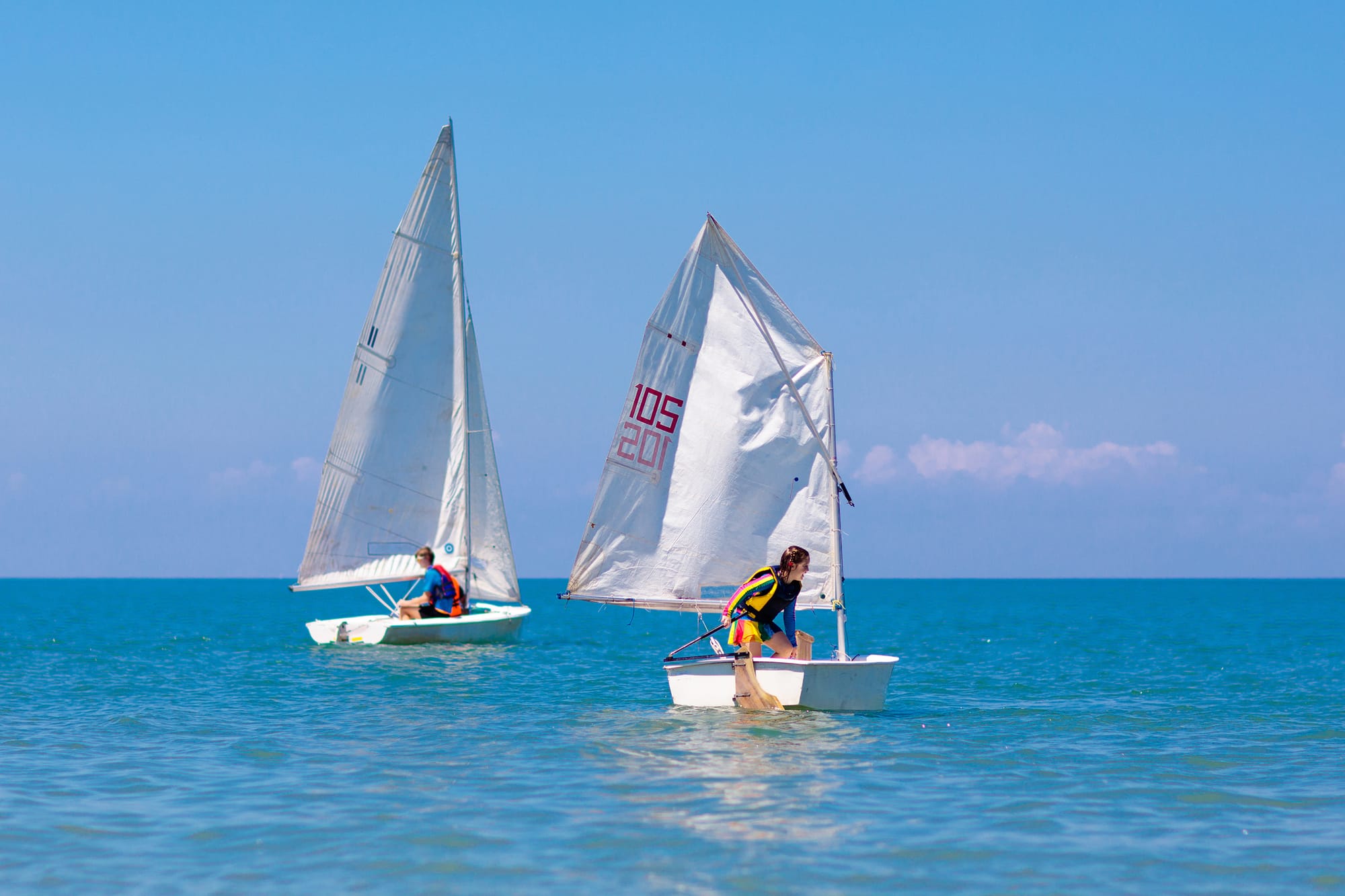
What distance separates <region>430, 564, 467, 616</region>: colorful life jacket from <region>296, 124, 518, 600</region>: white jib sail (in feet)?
6.83

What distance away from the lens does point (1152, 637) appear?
5459cm

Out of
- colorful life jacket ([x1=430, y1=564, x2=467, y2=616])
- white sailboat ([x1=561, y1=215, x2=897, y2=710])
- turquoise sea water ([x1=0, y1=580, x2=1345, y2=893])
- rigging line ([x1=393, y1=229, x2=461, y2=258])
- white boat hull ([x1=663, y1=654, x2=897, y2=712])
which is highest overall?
rigging line ([x1=393, y1=229, x2=461, y2=258])

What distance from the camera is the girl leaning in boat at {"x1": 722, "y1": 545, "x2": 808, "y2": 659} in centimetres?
1912

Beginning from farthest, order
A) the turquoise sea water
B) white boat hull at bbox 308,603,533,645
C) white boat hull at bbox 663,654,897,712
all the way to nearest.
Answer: white boat hull at bbox 308,603,533,645, white boat hull at bbox 663,654,897,712, the turquoise sea water

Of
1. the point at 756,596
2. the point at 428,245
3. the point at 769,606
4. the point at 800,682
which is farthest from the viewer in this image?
the point at 428,245

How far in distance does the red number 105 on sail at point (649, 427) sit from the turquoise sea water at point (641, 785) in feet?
13.5

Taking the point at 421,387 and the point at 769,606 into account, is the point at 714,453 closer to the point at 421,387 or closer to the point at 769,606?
the point at 769,606

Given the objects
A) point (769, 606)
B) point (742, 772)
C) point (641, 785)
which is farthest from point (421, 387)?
point (641, 785)

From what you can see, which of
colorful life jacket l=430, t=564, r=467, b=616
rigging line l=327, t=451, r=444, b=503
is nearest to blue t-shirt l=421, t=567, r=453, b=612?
colorful life jacket l=430, t=564, r=467, b=616

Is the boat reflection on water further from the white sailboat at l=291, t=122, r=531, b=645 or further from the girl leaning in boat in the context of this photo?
the white sailboat at l=291, t=122, r=531, b=645

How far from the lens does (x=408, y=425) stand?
36469mm

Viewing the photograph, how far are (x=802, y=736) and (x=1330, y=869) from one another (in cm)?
754

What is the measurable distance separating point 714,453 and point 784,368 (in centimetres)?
179

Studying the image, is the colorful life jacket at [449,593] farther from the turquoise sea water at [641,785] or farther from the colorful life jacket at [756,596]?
the colorful life jacket at [756,596]
